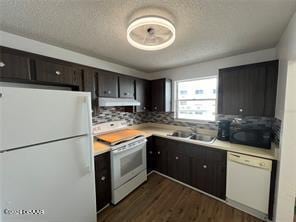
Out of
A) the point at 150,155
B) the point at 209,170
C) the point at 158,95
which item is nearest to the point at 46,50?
the point at 158,95

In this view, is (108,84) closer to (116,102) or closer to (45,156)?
(116,102)

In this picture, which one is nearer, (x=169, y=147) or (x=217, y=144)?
(x=217, y=144)

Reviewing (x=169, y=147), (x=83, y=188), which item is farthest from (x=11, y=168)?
(x=169, y=147)

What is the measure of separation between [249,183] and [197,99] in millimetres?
1661

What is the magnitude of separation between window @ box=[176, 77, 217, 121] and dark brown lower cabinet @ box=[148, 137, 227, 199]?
2.67 feet

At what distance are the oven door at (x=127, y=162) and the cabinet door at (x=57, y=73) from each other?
1.17 metres

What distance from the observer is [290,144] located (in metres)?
1.41

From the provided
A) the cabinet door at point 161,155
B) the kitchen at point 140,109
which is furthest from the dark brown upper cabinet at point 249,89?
the cabinet door at point 161,155

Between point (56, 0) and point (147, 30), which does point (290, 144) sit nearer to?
point (147, 30)

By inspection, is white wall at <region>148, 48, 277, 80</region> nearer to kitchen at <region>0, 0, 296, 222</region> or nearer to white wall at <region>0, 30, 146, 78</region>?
kitchen at <region>0, 0, 296, 222</region>

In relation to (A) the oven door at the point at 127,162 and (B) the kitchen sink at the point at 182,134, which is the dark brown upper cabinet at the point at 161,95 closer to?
(B) the kitchen sink at the point at 182,134

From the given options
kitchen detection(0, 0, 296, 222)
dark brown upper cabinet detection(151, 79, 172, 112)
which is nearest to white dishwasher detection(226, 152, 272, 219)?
kitchen detection(0, 0, 296, 222)

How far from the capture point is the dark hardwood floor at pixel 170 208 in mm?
1772

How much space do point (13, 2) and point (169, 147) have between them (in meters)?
2.63
